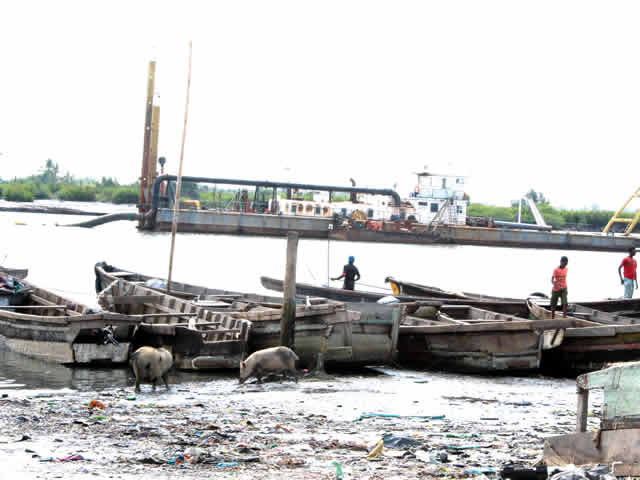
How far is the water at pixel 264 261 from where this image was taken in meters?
41.2

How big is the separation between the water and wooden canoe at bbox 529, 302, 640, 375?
1193cm

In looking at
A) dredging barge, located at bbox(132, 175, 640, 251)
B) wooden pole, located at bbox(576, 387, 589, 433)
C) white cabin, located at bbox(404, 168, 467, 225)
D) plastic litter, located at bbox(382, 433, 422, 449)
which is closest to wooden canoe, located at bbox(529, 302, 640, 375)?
plastic litter, located at bbox(382, 433, 422, 449)

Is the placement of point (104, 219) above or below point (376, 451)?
above

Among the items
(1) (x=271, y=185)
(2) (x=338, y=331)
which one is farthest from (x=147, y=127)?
(2) (x=338, y=331)

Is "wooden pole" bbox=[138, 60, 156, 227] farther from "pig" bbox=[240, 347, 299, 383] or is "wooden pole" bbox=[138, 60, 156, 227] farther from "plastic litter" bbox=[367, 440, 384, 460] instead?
"plastic litter" bbox=[367, 440, 384, 460]

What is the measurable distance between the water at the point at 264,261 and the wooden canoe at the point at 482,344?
34.9 feet

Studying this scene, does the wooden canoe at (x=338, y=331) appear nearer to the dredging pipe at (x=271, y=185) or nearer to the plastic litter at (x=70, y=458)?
the plastic litter at (x=70, y=458)

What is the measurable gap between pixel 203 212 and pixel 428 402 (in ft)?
218

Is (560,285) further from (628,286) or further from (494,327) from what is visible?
(628,286)

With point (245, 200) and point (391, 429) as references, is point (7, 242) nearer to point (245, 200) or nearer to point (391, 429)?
point (245, 200)

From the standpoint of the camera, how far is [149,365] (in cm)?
1215

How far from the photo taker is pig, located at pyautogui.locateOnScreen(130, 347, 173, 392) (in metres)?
12.1

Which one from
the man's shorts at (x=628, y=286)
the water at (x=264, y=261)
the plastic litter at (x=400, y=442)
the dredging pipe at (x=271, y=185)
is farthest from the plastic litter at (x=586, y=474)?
the dredging pipe at (x=271, y=185)

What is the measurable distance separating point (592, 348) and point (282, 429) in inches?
307
